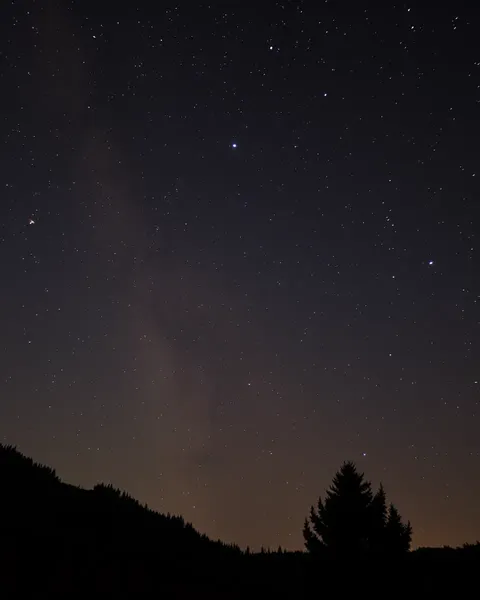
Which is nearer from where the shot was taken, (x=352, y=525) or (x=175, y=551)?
(x=175, y=551)

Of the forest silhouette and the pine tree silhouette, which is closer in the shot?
the forest silhouette

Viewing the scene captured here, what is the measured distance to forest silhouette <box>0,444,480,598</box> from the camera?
9.30m

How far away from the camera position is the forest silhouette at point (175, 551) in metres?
9.30

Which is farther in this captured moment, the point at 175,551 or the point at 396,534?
the point at 396,534

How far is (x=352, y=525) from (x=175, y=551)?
10.2m

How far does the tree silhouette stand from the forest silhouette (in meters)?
0.04

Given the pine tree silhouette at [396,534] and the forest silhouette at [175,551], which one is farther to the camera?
the pine tree silhouette at [396,534]

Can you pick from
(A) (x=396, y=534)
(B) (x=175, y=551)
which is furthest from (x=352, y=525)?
(B) (x=175, y=551)

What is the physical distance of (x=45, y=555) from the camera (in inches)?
371

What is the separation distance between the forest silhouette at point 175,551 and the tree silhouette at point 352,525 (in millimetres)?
42

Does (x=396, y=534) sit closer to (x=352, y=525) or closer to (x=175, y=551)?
(x=352, y=525)

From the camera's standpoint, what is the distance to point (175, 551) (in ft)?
42.3

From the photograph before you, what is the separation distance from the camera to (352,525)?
20.2m

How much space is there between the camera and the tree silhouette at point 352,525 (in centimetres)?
1967
